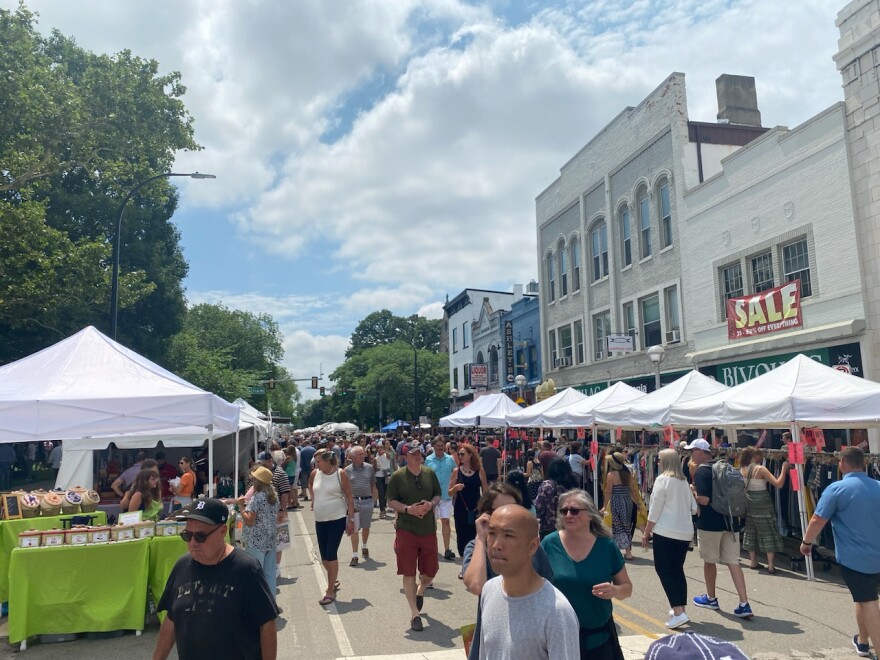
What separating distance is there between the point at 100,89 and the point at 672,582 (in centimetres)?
2554

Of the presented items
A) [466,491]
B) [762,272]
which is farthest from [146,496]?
[762,272]

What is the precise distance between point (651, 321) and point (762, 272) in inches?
239

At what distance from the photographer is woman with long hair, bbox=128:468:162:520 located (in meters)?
8.48

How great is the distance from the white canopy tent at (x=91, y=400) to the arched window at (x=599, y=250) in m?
21.5

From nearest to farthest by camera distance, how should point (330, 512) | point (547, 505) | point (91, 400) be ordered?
1. point (547, 505)
2. point (91, 400)
3. point (330, 512)

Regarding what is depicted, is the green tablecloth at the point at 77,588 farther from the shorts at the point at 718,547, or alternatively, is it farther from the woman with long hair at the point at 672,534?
the shorts at the point at 718,547

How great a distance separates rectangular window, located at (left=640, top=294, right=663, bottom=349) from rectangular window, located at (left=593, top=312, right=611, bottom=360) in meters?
2.83

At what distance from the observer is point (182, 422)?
326 inches

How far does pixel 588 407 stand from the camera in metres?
15.9

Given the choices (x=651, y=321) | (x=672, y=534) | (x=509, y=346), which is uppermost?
(x=509, y=346)

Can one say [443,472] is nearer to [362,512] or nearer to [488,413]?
[362,512]

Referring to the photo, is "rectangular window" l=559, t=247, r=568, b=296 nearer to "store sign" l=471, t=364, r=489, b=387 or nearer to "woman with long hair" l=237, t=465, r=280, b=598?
"store sign" l=471, t=364, r=489, b=387

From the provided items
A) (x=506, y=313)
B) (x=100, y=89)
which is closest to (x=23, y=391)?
(x=100, y=89)

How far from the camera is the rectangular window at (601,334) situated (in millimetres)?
28047
